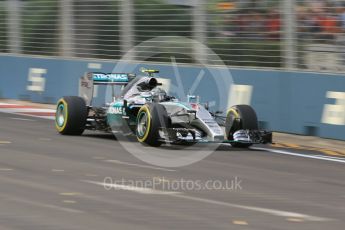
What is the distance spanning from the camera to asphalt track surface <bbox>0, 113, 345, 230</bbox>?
6879 mm

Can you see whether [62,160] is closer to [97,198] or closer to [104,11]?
[97,198]

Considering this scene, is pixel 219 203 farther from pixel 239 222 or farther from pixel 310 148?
pixel 310 148

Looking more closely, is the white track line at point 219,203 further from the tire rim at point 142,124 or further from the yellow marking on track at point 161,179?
the tire rim at point 142,124

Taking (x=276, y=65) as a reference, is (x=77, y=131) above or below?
below

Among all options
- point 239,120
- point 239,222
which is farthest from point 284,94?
point 239,222

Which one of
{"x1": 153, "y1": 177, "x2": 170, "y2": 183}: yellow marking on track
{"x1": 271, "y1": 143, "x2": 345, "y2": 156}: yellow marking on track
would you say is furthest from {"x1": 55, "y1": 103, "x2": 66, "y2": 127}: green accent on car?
{"x1": 153, "y1": 177, "x2": 170, "y2": 183}: yellow marking on track

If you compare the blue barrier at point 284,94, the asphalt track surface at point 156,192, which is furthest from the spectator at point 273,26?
Answer: the asphalt track surface at point 156,192

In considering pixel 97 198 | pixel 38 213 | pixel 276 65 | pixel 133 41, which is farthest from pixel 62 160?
pixel 133 41

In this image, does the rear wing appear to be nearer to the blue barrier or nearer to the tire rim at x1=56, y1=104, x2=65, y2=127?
the tire rim at x1=56, y1=104, x2=65, y2=127

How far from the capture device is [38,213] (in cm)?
704

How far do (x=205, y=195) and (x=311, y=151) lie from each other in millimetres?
4792

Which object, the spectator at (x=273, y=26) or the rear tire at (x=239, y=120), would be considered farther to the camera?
the spectator at (x=273, y=26)

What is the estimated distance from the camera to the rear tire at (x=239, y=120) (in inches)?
483

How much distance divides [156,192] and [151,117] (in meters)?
3.44
